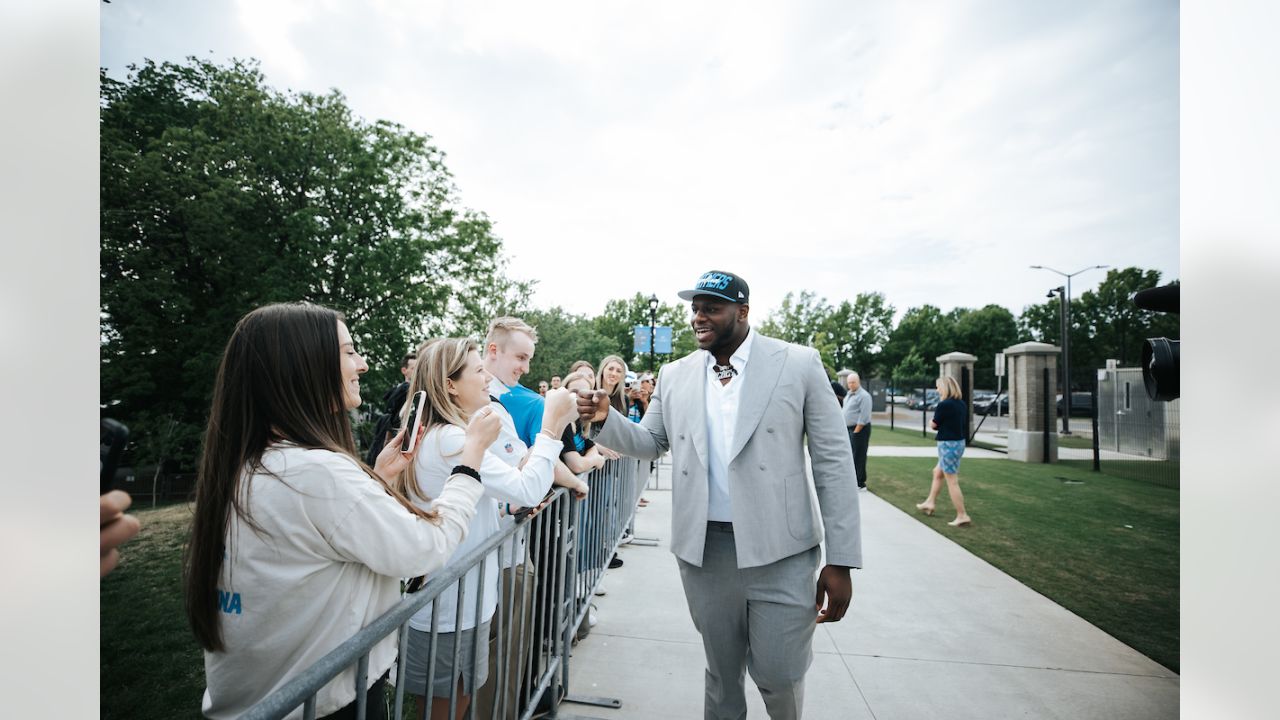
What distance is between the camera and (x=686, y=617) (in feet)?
16.0

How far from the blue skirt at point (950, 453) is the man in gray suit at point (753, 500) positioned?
6.13 m

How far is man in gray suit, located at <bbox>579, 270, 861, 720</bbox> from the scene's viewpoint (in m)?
2.51

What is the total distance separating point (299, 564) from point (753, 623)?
190 cm

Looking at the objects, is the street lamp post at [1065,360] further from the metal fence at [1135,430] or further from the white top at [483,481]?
the white top at [483,481]

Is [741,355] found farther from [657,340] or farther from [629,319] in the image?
[629,319]

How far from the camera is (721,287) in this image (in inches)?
110

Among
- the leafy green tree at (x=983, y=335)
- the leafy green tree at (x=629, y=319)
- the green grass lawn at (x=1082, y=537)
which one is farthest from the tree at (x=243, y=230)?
the leafy green tree at (x=983, y=335)

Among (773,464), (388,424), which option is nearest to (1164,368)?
(773,464)

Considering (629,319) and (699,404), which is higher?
(629,319)

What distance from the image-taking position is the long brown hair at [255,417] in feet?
4.62

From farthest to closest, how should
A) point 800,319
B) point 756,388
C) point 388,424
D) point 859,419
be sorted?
1. point 800,319
2. point 859,419
3. point 388,424
4. point 756,388
